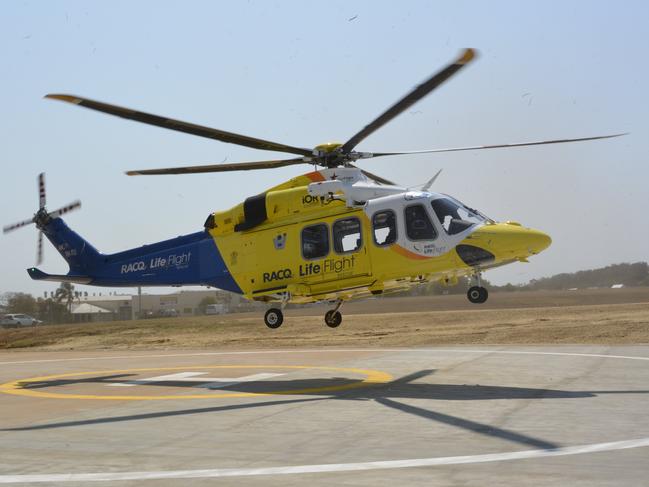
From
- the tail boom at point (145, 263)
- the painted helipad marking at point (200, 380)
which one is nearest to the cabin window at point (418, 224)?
the painted helipad marking at point (200, 380)

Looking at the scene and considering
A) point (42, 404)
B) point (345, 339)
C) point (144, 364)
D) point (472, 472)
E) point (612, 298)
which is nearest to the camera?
point (472, 472)

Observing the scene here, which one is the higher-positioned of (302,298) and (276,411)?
(302,298)

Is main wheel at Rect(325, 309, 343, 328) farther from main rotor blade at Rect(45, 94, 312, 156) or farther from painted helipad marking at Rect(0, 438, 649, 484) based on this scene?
painted helipad marking at Rect(0, 438, 649, 484)

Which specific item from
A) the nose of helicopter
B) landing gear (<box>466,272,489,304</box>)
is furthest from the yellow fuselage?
landing gear (<box>466,272,489,304</box>)

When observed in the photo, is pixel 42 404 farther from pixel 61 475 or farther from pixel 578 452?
pixel 578 452

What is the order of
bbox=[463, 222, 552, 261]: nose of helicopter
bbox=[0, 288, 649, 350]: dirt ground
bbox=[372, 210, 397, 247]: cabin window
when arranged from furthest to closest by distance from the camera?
bbox=[0, 288, 649, 350]: dirt ground
bbox=[372, 210, 397, 247]: cabin window
bbox=[463, 222, 552, 261]: nose of helicopter

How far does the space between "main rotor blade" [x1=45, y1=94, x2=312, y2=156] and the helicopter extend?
0.08 feet

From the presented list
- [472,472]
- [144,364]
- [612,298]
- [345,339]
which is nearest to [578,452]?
[472,472]

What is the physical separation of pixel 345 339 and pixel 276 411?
2290 centimetres

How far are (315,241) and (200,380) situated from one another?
5.11 meters

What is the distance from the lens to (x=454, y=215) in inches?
719

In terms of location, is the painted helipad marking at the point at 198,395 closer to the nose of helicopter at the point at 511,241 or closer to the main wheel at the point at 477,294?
the main wheel at the point at 477,294

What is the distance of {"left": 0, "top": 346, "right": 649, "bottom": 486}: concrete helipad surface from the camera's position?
28.0 feet

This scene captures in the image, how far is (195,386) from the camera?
62.2 feet
